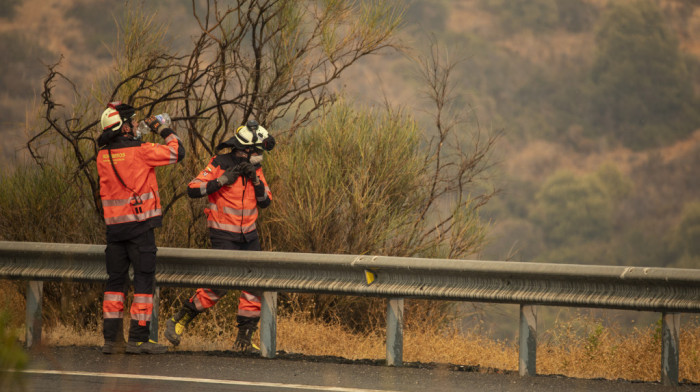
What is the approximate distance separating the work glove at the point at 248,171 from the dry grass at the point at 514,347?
4.47ft

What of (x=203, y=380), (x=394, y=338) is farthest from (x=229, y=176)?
(x=203, y=380)

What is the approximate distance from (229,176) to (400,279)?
170cm

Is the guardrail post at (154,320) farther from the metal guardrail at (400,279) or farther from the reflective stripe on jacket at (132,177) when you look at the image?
the reflective stripe on jacket at (132,177)

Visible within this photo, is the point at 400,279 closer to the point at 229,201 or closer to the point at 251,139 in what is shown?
the point at 229,201

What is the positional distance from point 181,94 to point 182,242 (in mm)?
1644

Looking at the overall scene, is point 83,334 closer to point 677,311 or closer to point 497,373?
point 497,373

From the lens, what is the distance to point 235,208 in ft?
23.5

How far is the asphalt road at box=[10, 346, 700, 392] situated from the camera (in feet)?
17.2

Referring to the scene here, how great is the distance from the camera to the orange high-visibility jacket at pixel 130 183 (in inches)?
257

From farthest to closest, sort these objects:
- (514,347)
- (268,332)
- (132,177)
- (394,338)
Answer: (514,347) → (132,177) → (268,332) → (394,338)

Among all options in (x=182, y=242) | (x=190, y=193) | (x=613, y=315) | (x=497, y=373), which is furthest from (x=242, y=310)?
(x=613, y=315)

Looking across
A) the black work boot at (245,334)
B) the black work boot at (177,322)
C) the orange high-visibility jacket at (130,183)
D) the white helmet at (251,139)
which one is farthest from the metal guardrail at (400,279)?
the white helmet at (251,139)

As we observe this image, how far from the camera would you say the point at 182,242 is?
9.84 meters

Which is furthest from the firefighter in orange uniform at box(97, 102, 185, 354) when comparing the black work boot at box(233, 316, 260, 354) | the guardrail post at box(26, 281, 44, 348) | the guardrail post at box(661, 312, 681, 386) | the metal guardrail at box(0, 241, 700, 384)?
the guardrail post at box(661, 312, 681, 386)
